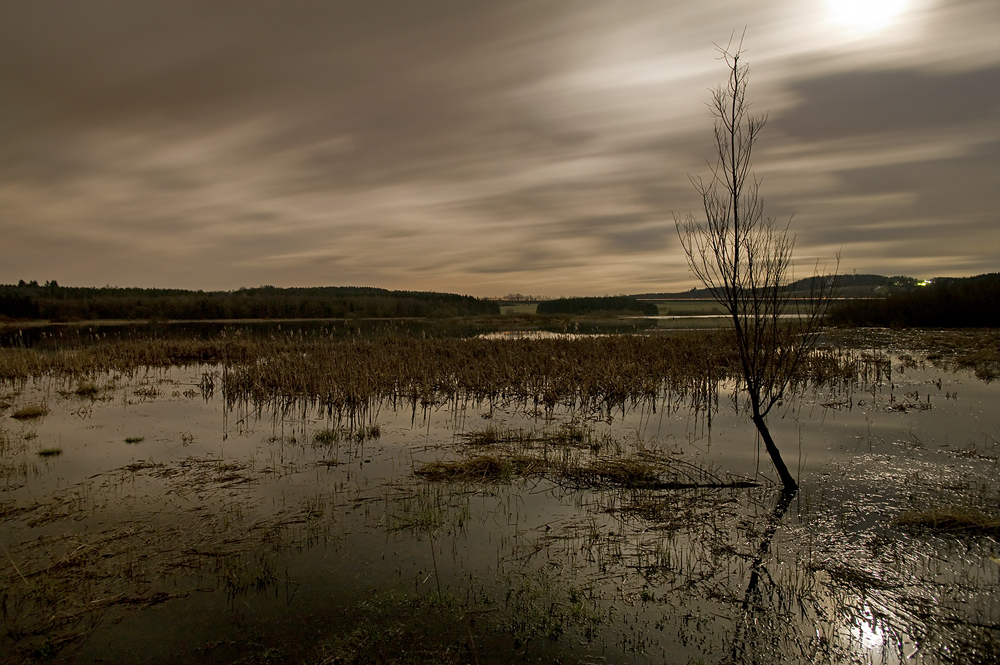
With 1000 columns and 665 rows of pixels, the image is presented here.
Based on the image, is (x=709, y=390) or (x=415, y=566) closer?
(x=415, y=566)

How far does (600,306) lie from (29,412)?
119936 millimetres

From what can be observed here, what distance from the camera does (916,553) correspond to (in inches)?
221

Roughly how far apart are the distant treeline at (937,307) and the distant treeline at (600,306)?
2788 inches

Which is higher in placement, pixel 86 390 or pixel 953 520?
pixel 86 390

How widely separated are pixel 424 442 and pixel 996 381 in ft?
59.3

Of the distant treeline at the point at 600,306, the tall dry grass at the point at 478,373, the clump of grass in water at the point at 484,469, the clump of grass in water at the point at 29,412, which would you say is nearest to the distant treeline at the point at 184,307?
Answer: the distant treeline at the point at 600,306

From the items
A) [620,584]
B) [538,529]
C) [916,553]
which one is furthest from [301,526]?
[916,553]

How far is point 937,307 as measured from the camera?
43.9 meters

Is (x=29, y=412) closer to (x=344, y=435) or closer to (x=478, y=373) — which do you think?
(x=344, y=435)

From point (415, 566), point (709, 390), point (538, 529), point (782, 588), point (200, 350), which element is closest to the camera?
point (782, 588)

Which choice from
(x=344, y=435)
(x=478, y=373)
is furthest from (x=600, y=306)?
(x=344, y=435)

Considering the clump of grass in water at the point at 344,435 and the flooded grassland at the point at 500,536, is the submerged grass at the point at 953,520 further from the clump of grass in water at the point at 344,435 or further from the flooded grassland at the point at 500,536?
the clump of grass in water at the point at 344,435

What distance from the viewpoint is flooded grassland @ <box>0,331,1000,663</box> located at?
4.32 m

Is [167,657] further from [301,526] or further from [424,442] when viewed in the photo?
[424,442]
